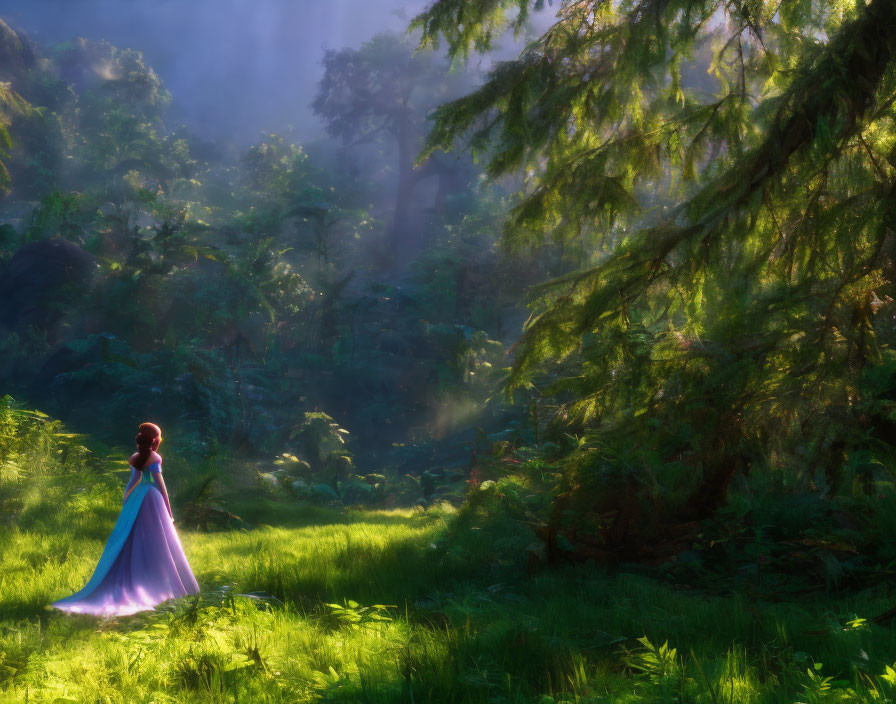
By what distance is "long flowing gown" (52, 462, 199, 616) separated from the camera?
452cm

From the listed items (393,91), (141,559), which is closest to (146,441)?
(141,559)

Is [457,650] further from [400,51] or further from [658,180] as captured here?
[400,51]

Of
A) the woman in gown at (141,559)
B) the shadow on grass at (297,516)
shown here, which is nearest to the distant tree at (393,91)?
the shadow on grass at (297,516)

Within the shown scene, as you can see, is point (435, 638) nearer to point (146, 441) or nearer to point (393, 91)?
point (146, 441)

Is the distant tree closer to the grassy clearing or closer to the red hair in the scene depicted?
the red hair

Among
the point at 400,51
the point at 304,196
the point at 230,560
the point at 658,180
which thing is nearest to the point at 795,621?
the point at 658,180

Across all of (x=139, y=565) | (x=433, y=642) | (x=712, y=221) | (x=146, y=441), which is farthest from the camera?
(x=146, y=441)

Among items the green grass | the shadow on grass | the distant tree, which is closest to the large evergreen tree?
the green grass

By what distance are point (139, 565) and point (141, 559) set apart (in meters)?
0.05

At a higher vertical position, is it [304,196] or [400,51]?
[400,51]

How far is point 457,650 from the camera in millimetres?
3195

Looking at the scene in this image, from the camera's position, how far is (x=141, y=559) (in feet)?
16.1

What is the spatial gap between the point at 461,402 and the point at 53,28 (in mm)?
78144

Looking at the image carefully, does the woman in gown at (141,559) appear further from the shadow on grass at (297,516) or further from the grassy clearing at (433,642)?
the shadow on grass at (297,516)
